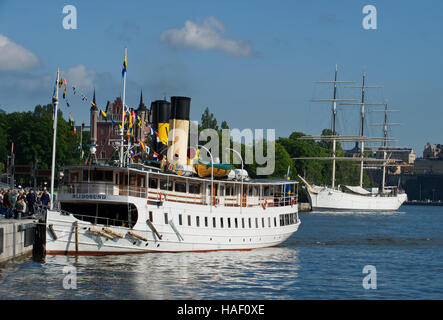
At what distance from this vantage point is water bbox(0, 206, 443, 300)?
27.5 meters

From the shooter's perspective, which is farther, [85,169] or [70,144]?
[70,144]

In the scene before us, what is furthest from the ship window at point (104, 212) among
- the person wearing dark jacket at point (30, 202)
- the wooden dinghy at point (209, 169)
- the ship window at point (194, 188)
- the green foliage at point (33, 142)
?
the green foliage at point (33, 142)

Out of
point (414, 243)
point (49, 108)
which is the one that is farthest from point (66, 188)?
point (49, 108)

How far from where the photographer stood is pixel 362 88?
160250mm

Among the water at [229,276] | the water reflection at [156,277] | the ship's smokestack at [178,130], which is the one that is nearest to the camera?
the water reflection at [156,277]

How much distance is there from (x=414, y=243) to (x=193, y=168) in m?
22.0

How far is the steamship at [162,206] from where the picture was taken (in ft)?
116

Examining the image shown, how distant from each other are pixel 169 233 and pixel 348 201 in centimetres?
10715

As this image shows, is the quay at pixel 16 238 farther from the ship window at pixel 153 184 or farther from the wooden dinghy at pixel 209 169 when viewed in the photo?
the wooden dinghy at pixel 209 169

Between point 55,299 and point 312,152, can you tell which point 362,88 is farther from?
point 55,299

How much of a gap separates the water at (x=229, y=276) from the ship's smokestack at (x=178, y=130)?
258 inches

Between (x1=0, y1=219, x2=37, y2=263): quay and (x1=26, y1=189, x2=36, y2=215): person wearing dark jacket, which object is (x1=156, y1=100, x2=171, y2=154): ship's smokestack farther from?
(x1=0, y1=219, x2=37, y2=263): quay

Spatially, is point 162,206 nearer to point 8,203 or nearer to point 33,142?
point 8,203

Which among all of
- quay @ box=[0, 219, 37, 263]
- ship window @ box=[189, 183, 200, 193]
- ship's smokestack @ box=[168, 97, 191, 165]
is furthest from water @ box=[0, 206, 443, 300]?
ship's smokestack @ box=[168, 97, 191, 165]
